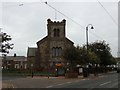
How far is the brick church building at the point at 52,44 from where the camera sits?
10993cm

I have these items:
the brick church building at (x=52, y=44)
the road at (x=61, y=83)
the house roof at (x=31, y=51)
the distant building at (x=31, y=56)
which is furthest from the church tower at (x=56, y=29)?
the road at (x=61, y=83)

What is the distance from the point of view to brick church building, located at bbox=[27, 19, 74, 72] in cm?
10993

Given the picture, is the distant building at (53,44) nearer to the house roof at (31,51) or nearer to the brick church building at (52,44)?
the brick church building at (52,44)

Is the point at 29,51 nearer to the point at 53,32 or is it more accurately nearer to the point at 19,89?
the point at 53,32

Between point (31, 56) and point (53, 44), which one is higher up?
point (53, 44)

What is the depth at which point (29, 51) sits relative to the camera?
395ft

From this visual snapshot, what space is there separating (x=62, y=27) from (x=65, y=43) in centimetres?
489

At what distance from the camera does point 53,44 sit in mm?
111188

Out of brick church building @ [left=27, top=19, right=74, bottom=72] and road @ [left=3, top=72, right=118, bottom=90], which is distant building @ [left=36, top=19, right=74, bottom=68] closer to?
brick church building @ [left=27, top=19, right=74, bottom=72]

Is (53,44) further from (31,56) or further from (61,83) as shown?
(61,83)

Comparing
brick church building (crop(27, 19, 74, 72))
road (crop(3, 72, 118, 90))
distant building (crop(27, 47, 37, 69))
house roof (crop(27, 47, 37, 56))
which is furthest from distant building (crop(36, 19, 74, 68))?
road (crop(3, 72, 118, 90))

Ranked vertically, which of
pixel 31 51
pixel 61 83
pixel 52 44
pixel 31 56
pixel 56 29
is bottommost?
pixel 61 83

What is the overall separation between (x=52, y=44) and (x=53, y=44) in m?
0.31

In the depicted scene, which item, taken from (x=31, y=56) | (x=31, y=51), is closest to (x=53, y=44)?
(x=31, y=56)
